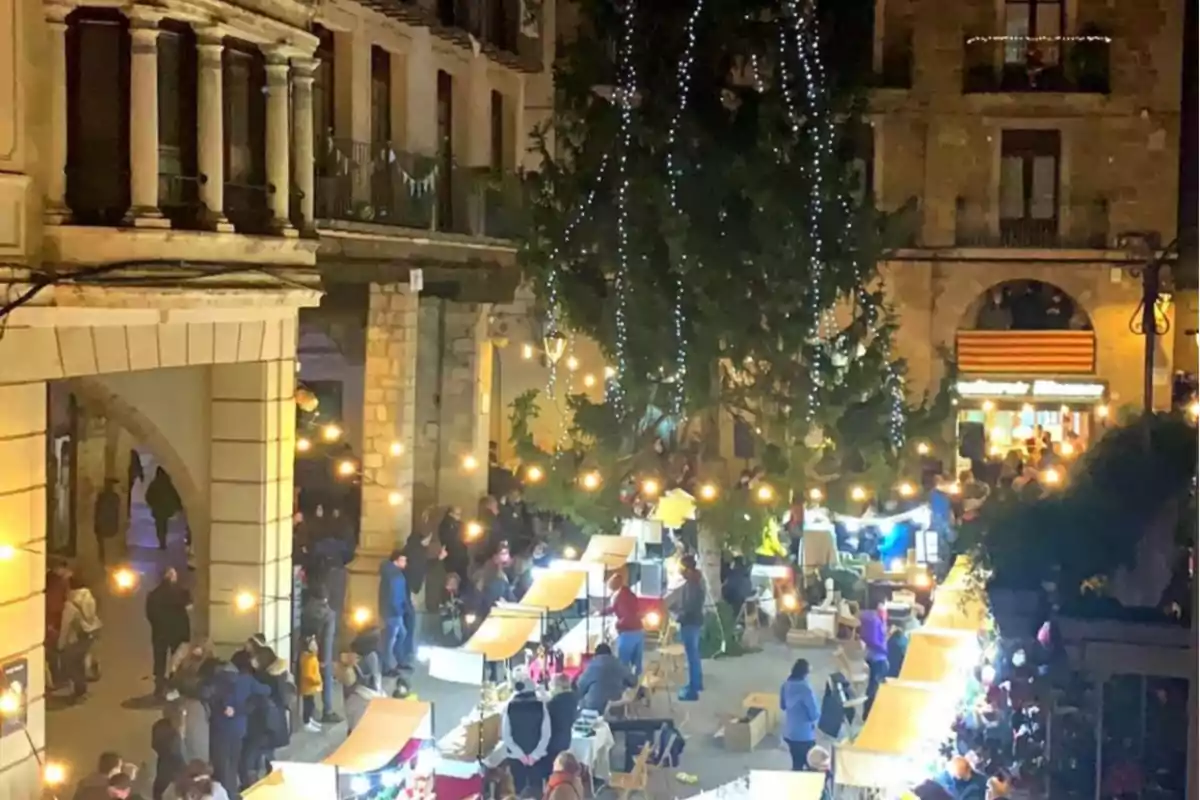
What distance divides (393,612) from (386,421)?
11.8 ft

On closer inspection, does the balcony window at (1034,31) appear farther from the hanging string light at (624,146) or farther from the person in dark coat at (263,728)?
the person in dark coat at (263,728)

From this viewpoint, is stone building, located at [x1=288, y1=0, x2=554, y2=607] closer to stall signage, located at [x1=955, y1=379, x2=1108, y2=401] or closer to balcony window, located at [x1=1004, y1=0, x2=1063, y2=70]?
balcony window, located at [x1=1004, y1=0, x2=1063, y2=70]

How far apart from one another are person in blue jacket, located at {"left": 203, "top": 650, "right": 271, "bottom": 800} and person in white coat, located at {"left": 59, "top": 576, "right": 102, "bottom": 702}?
3538 mm

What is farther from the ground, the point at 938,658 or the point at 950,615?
the point at 950,615

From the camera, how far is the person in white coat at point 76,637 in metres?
16.3

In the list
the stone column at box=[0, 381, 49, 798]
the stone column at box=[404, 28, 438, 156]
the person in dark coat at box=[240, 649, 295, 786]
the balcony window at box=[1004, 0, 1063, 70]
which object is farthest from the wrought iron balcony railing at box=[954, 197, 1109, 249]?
the stone column at box=[0, 381, 49, 798]

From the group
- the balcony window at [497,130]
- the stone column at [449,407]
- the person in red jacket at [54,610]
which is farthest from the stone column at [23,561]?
the balcony window at [497,130]

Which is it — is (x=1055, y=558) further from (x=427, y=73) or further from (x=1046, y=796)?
(x=427, y=73)

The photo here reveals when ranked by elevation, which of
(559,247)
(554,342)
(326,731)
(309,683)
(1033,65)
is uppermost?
(1033,65)

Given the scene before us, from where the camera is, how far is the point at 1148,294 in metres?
14.6

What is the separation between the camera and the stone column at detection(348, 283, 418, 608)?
19859 mm

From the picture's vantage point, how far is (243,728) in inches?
529

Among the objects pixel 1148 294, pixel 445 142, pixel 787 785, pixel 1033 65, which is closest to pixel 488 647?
pixel 787 785

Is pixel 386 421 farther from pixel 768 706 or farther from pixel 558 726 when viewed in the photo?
pixel 558 726
